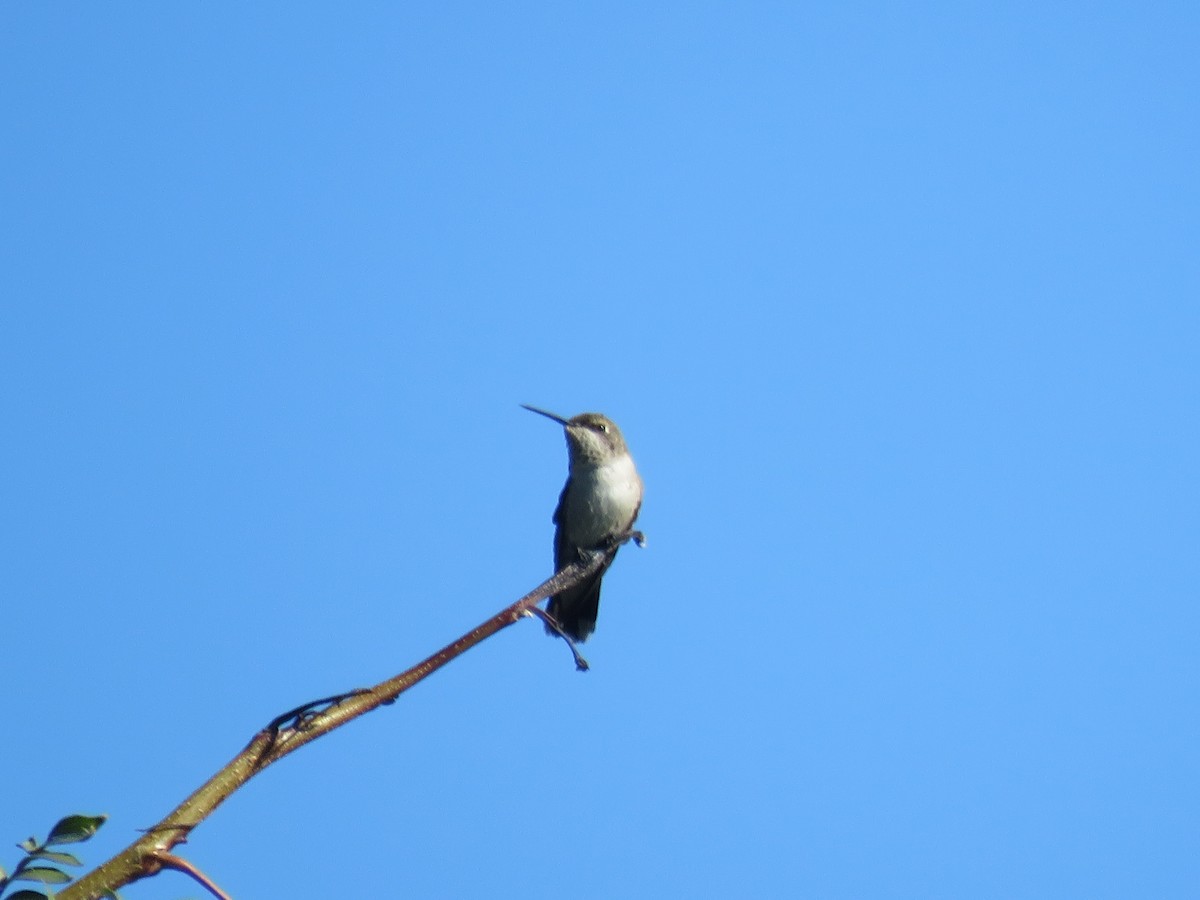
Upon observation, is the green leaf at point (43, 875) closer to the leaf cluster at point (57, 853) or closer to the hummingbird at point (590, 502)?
the leaf cluster at point (57, 853)

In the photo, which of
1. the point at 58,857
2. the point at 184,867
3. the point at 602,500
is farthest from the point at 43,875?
the point at 602,500

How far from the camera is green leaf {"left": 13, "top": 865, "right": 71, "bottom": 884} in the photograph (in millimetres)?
1766

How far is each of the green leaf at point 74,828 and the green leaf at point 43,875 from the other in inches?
1.5

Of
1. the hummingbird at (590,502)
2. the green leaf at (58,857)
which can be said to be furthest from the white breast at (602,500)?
the green leaf at (58,857)

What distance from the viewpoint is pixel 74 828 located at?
1780 millimetres

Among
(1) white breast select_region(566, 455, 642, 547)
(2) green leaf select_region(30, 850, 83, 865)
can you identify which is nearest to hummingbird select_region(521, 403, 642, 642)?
(1) white breast select_region(566, 455, 642, 547)

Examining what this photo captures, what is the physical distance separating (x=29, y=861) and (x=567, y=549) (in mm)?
8266

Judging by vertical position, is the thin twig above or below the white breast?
below

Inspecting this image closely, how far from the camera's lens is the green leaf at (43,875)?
1.77m

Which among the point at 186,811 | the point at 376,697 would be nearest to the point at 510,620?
the point at 376,697

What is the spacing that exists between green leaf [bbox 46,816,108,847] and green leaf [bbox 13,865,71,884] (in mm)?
38

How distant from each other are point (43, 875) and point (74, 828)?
0.26ft

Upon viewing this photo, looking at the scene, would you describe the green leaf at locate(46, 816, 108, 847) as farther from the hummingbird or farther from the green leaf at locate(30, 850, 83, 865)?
the hummingbird

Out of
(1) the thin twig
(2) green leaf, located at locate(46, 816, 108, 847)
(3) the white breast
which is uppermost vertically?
(3) the white breast
